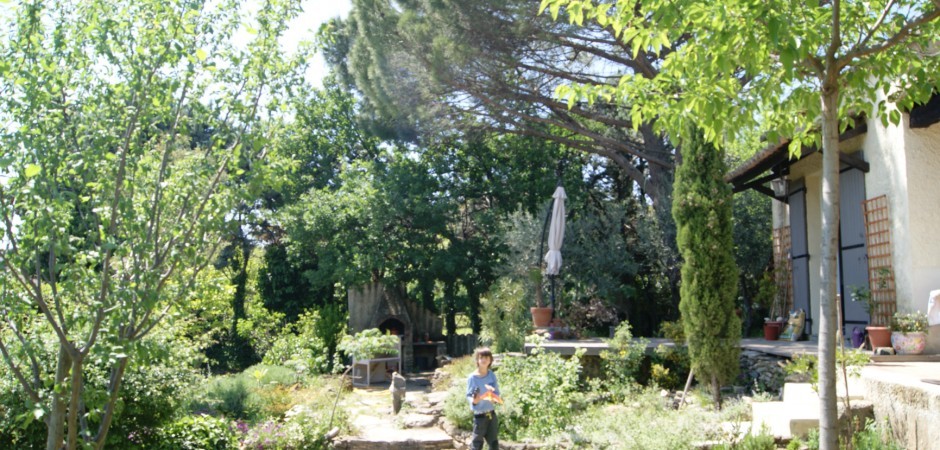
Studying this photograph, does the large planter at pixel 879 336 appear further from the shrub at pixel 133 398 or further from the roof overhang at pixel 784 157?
the shrub at pixel 133 398

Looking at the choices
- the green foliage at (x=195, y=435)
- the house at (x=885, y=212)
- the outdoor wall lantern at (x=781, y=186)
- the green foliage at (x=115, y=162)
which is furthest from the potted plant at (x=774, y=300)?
the green foliage at (x=115, y=162)

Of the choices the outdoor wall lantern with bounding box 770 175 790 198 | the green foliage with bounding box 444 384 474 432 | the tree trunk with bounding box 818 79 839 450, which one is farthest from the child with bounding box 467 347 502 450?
the outdoor wall lantern with bounding box 770 175 790 198

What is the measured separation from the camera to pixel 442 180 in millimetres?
19234

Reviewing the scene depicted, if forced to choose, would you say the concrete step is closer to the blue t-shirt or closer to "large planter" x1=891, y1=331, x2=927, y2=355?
"large planter" x1=891, y1=331, x2=927, y2=355

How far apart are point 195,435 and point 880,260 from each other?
8.51 metres

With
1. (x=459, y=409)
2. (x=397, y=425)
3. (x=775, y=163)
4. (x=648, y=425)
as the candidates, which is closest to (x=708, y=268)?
(x=648, y=425)

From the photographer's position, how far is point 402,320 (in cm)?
1895

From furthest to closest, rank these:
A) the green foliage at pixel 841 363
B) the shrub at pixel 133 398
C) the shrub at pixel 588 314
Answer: the shrub at pixel 588 314 → the shrub at pixel 133 398 → the green foliage at pixel 841 363

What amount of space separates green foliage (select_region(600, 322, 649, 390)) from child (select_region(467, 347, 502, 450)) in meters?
2.93

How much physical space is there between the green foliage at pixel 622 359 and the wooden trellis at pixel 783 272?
165 inches

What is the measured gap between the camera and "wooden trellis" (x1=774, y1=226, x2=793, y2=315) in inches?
529

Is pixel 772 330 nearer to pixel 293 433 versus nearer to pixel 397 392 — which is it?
pixel 397 392

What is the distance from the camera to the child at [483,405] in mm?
7543

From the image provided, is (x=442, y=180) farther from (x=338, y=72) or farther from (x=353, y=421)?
(x=353, y=421)
